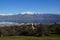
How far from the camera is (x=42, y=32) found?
81812 mm

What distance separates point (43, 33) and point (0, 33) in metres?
21.0

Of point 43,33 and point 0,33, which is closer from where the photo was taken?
point 43,33

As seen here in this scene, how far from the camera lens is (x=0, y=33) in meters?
86.8

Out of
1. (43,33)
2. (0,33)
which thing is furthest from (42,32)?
(0,33)

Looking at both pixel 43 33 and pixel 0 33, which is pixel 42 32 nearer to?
pixel 43 33

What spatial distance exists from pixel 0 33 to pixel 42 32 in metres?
20.3

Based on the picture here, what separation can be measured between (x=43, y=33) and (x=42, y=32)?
4.42 ft
